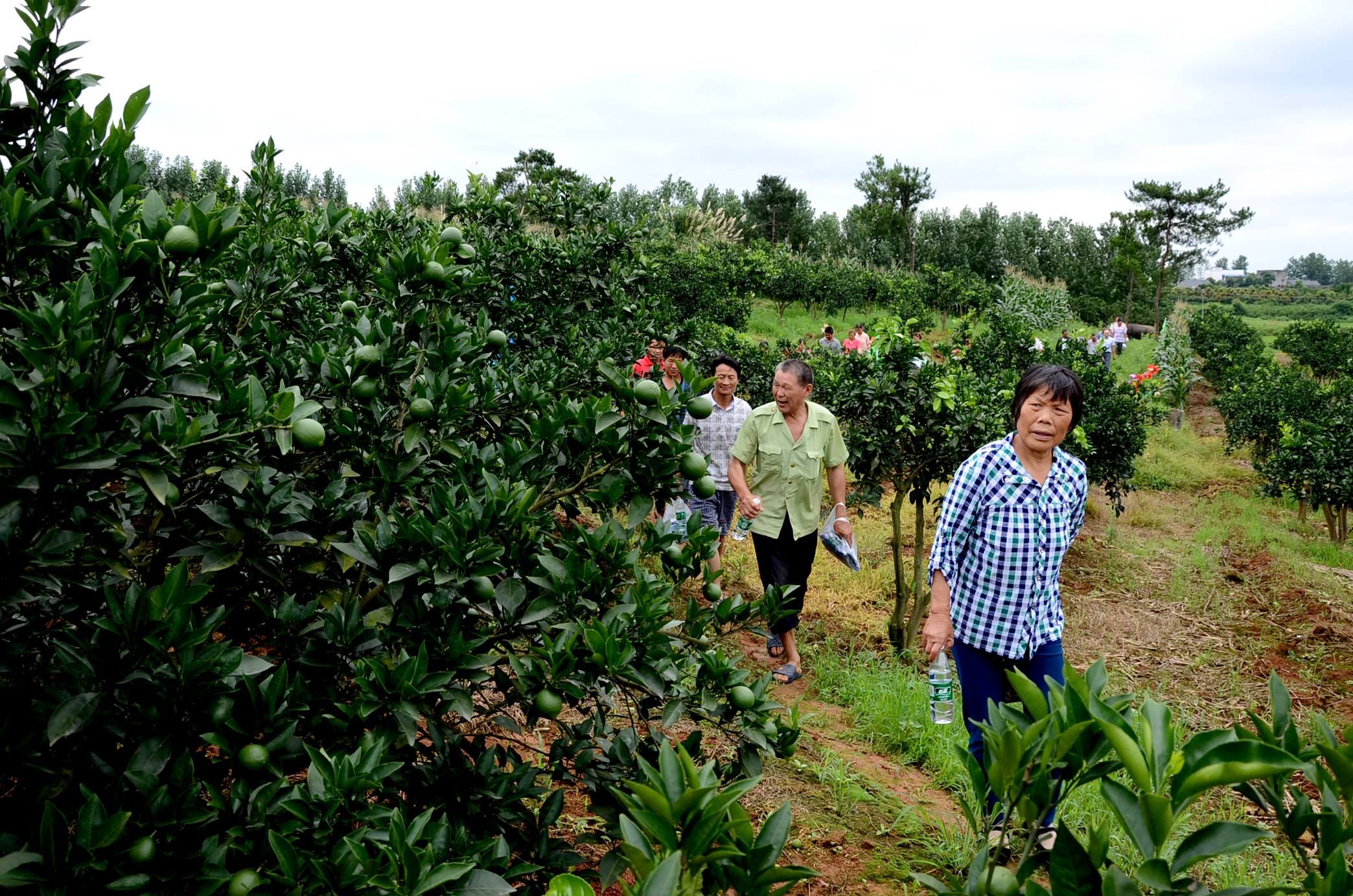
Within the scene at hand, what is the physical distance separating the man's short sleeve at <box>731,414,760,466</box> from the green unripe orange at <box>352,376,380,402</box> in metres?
3.17

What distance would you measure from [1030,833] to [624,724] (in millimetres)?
2768

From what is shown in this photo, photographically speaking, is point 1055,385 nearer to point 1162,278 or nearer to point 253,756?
point 253,756

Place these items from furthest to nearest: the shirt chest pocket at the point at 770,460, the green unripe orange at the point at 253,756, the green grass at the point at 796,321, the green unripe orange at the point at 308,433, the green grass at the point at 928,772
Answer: the green grass at the point at 796,321, the shirt chest pocket at the point at 770,460, the green grass at the point at 928,772, the green unripe orange at the point at 308,433, the green unripe orange at the point at 253,756

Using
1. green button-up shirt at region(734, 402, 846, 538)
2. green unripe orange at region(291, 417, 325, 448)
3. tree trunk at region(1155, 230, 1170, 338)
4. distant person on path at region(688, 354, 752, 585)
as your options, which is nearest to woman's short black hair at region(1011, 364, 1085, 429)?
green button-up shirt at region(734, 402, 846, 538)

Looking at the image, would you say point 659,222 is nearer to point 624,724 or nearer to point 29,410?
point 624,724

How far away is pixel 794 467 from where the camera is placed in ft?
15.3

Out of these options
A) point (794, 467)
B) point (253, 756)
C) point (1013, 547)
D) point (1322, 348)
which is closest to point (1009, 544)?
point (1013, 547)

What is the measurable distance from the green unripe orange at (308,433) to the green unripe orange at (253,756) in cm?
49

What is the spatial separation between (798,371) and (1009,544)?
1.97 m

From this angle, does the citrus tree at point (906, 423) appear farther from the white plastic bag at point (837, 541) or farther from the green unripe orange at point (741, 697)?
the green unripe orange at point (741, 697)

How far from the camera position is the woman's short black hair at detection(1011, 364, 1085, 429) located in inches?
113

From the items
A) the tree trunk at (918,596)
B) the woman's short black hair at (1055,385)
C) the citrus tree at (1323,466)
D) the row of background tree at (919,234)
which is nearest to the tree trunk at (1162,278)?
the row of background tree at (919,234)

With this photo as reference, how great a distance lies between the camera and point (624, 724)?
3.64 metres

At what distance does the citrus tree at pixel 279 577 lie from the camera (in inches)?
49.2
